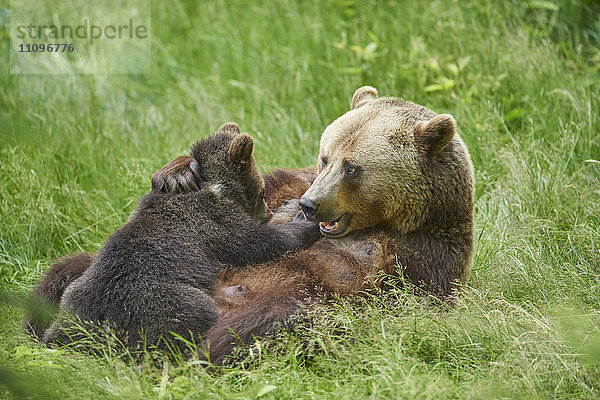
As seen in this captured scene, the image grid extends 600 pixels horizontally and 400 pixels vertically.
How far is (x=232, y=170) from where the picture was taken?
4902mm

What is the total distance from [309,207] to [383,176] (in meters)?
0.53

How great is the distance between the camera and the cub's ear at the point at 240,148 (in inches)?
191

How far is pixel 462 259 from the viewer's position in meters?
4.84

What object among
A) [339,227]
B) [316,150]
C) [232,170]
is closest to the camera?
[339,227]

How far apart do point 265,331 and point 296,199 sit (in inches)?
58.8

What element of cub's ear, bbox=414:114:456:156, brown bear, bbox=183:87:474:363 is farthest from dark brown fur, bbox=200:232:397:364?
cub's ear, bbox=414:114:456:156

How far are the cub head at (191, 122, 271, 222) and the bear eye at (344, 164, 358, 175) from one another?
2.24 ft

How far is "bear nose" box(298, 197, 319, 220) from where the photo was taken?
461 centimetres

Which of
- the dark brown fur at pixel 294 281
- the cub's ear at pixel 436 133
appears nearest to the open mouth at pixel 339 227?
the dark brown fur at pixel 294 281

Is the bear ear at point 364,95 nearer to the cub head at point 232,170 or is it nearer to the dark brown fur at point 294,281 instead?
the cub head at point 232,170

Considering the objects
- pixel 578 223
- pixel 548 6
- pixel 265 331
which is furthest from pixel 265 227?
pixel 548 6

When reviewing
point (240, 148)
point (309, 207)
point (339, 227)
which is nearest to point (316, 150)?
point (240, 148)

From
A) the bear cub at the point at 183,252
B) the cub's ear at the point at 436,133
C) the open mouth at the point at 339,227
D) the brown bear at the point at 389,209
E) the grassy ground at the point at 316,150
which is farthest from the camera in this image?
the open mouth at the point at 339,227

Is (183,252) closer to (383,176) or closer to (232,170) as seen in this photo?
(232,170)
